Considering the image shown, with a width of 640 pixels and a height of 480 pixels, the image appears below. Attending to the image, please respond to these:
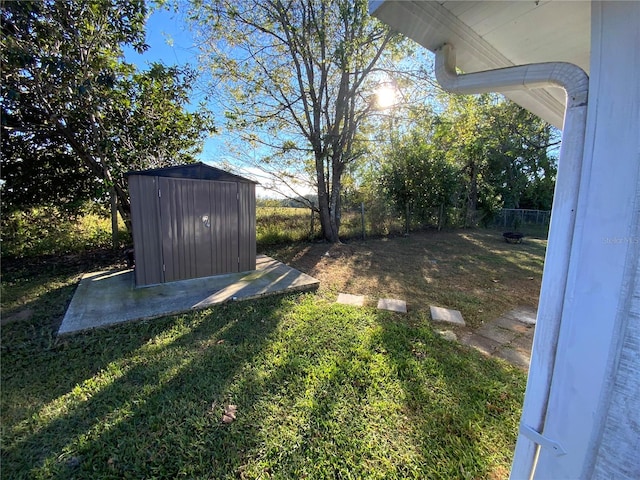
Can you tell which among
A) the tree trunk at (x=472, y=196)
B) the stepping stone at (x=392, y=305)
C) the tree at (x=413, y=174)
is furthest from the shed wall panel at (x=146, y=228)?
the tree trunk at (x=472, y=196)

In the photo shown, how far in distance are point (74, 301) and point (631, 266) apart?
4.57 m

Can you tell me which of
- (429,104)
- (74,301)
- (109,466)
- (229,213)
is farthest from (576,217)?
(429,104)

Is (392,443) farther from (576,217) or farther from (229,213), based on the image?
(229,213)

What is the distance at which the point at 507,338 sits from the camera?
9.07 feet

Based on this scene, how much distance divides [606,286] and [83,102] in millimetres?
6165

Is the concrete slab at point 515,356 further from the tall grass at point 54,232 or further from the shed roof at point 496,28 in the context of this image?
the tall grass at point 54,232

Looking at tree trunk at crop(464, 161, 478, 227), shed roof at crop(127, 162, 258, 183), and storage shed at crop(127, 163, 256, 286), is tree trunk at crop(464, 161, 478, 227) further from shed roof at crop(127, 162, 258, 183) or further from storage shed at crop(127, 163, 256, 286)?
shed roof at crop(127, 162, 258, 183)

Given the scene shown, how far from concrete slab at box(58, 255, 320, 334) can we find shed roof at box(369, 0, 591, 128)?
10.4 ft

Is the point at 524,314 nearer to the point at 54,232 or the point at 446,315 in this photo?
the point at 446,315

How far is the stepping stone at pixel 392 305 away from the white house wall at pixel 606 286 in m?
2.39

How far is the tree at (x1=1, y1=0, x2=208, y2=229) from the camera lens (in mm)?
3514

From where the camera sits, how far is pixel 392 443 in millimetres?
1524

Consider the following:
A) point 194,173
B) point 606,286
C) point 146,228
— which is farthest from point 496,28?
point 146,228

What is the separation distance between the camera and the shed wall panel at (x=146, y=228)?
337 cm
